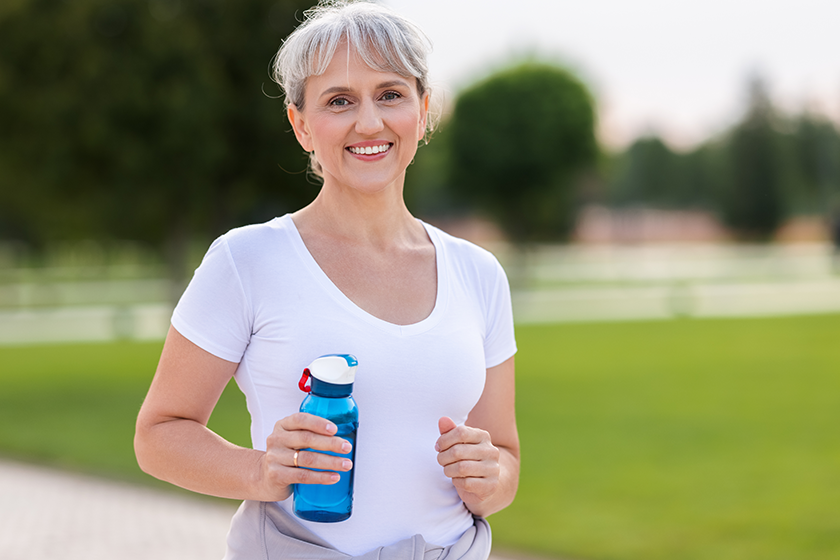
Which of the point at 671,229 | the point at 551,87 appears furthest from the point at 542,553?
the point at 671,229

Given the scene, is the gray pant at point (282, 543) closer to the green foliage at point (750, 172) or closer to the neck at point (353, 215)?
the neck at point (353, 215)

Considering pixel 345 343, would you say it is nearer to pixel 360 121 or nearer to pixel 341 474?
pixel 341 474

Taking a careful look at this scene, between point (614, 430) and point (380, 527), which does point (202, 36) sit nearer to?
point (614, 430)

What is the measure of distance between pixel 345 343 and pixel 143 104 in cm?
1079

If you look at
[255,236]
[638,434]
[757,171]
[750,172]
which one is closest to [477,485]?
[255,236]

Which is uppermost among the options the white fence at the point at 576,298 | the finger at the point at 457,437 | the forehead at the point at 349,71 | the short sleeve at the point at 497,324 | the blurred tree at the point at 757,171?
the blurred tree at the point at 757,171

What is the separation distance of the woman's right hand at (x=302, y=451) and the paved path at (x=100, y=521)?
4.38 metres

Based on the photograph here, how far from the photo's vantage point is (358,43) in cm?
187

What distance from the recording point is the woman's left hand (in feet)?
6.05

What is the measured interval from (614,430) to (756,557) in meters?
4.13

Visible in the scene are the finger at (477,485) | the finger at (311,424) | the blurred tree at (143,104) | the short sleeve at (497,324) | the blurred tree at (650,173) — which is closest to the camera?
the finger at (311,424)

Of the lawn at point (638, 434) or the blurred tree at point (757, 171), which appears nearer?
the lawn at point (638, 434)

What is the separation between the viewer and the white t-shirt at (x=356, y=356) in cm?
183

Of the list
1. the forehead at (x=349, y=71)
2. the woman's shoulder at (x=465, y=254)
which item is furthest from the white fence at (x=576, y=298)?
the forehead at (x=349, y=71)
